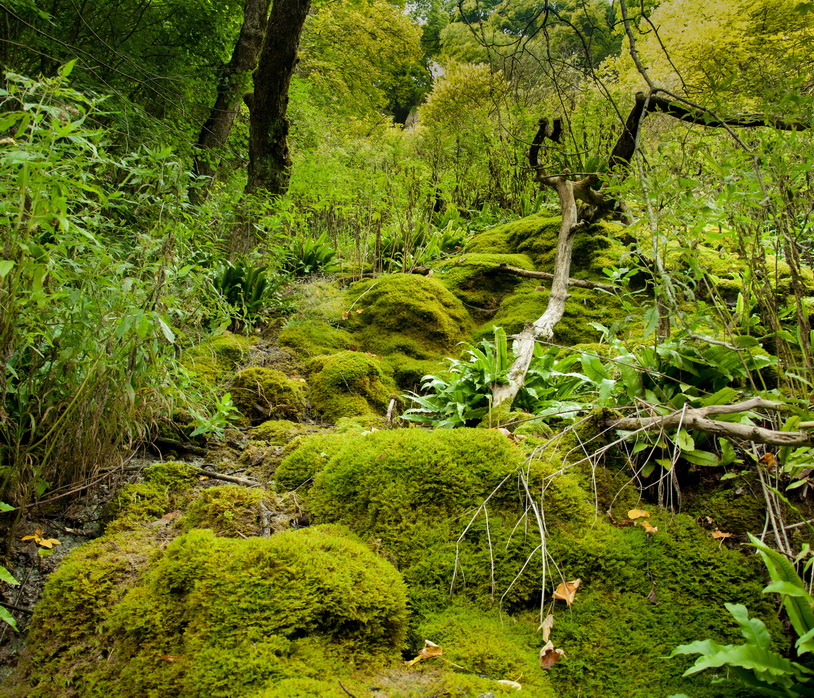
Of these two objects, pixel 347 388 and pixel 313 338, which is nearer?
pixel 347 388

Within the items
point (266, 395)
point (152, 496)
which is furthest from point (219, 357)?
point (152, 496)

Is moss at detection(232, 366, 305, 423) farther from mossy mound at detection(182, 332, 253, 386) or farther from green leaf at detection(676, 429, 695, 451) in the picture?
green leaf at detection(676, 429, 695, 451)

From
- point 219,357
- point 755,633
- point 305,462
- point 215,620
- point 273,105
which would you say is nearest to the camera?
point 755,633

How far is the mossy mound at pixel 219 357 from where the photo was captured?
357cm

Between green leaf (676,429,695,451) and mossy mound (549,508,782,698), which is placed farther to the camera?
green leaf (676,429,695,451)

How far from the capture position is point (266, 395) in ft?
11.6

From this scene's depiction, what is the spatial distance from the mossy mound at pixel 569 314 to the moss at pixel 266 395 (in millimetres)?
1976

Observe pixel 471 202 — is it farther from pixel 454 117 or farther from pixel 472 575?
pixel 472 575

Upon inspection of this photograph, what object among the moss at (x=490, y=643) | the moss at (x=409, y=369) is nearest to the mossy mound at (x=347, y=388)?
the moss at (x=409, y=369)

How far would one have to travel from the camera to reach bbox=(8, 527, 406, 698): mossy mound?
1382mm

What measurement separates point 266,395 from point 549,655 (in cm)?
254

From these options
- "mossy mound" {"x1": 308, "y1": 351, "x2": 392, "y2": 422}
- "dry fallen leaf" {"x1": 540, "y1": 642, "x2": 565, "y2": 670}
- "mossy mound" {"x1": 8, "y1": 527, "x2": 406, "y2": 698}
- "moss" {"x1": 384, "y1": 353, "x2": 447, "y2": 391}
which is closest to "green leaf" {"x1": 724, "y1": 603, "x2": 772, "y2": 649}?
"dry fallen leaf" {"x1": 540, "y1": 642, "x2": 565, "y2": 670}

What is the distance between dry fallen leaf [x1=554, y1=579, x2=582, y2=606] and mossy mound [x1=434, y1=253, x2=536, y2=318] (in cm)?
394

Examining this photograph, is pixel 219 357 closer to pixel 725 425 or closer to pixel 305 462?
pixel 305 462
